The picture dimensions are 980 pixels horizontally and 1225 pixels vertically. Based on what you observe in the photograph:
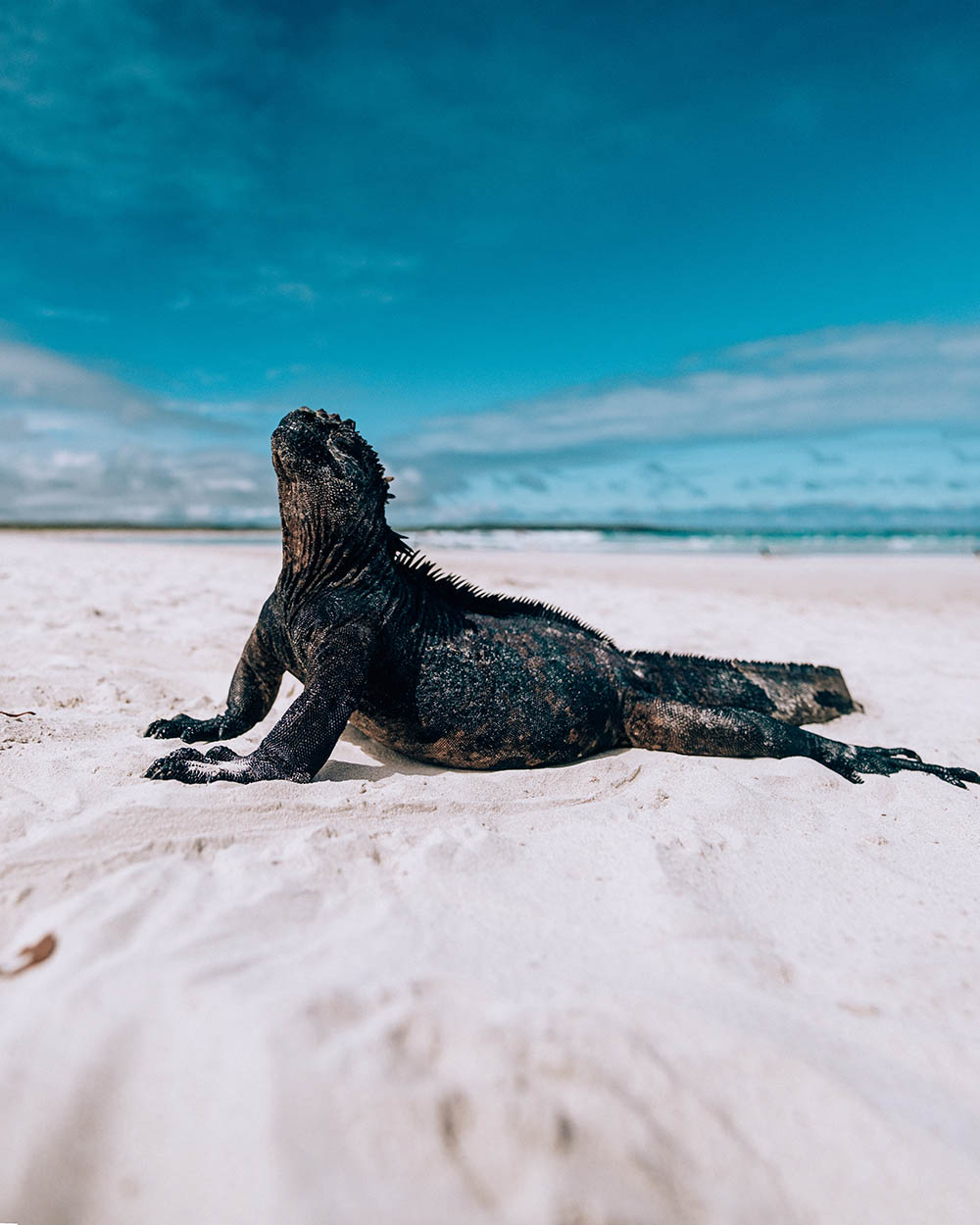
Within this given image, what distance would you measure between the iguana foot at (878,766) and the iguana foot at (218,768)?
10.1 feet

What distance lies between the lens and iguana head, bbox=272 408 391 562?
3961 millimetres

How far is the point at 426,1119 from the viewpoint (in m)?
1.62

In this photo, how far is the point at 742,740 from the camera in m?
4.40

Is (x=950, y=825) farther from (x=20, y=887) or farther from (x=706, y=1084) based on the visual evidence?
(x=20, y=887)

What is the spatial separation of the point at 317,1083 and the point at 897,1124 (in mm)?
1377

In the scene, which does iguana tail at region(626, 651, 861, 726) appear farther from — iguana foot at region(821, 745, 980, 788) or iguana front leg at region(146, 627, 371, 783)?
iguana front leg at region(146, 627, 371, 783)

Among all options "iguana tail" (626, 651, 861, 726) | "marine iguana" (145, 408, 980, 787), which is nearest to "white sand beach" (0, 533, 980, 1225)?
"marine iguana" (145, 408, 980, 787)

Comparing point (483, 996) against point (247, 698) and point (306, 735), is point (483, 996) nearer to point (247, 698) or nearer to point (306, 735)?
point (306, 735)

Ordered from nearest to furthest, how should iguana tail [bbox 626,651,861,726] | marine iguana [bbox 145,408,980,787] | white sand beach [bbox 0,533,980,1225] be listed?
white sand beach [bbox 0,533,980,1225] → marine iguana [bbox 145,408,980,787] → iguana tail [bbox 626,651,861,726]

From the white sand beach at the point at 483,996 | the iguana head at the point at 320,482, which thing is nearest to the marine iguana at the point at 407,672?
the iguana head at the point at 320,482

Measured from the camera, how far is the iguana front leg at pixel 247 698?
4352 mm

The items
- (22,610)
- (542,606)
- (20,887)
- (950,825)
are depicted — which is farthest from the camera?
(22,610)

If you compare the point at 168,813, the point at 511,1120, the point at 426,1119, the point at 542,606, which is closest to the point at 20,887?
the point at 168,813

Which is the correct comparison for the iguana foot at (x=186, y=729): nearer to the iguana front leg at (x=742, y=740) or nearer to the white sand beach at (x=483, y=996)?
the white sand beach at (x=483, y=996)
